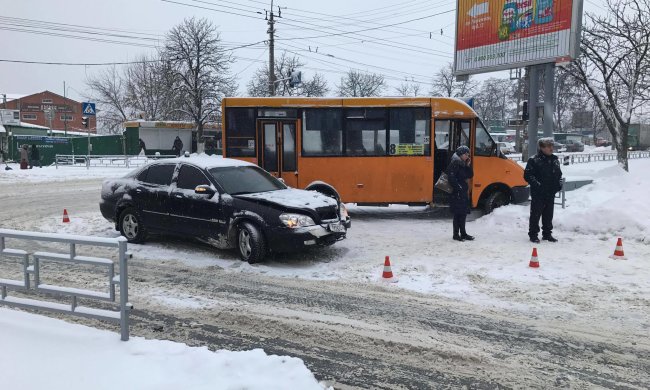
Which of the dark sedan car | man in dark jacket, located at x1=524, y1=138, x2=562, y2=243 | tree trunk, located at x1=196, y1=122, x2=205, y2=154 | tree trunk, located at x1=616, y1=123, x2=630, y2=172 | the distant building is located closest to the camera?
the dark sedan car

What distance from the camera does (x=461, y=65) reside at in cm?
1956

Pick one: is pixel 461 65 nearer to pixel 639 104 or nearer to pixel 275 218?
pixel 639 104

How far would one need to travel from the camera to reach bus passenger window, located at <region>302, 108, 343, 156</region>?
40.7 ft

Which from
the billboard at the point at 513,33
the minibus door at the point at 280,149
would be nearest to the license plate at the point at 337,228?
the minibus door at the point at 280,149

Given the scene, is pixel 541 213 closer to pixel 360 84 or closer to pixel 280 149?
pixel 280 149

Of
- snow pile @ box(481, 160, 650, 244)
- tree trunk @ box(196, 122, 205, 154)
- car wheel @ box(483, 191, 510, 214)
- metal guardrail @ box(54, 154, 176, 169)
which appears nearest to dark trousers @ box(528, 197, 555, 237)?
snow pile @ box(481, 160, 650, 244)

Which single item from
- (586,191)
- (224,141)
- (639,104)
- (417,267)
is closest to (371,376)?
(417,267)

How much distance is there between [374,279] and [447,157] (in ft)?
20.3

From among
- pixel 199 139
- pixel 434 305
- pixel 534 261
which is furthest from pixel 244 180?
pixel 199 139

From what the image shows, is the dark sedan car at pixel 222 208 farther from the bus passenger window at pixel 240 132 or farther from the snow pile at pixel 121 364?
the snow pile at pixel 121 364

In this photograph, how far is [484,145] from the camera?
12.4 metres

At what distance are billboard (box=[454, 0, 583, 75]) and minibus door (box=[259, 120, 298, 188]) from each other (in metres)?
8.56

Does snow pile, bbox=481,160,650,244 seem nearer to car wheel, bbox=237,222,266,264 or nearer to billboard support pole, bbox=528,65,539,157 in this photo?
billboard support pole, bbox=528,65,539,157

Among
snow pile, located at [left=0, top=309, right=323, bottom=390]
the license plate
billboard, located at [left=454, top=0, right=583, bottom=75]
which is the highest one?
billboard, located at [left=454, top=0, right=583, bottom=75]
